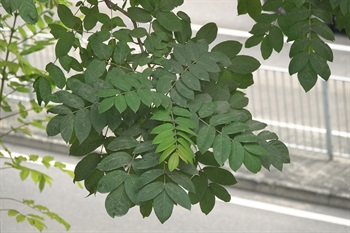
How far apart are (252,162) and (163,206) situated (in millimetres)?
490

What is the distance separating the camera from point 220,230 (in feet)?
38.5

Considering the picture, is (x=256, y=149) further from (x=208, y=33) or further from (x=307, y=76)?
(x=208, y=33)

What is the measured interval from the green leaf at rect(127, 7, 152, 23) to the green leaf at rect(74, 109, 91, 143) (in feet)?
2.26

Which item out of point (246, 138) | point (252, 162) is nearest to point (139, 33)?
point (246, 138)

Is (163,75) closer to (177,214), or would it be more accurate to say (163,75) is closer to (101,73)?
(101,73)

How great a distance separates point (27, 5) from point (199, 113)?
964 mm

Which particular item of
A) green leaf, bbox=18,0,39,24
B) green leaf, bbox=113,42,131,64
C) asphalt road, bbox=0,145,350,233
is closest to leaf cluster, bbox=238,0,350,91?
green leaf, bbox=113,42,131,64

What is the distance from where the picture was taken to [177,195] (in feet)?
16.4

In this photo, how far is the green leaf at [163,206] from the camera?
4.90m

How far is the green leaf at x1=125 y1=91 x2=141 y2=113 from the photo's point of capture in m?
5.21

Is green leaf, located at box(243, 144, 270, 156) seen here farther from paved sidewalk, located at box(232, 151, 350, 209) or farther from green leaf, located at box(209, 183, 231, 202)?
paved sidewalk, located at box(232, 151, 350, 209)

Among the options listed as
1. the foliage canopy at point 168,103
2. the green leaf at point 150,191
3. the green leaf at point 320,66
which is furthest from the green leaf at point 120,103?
the green leaf at point 320,66

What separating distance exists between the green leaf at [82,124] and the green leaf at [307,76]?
116cm

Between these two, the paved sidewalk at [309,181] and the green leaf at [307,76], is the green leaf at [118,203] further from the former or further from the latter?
the paved sidewalk at [309,181]
